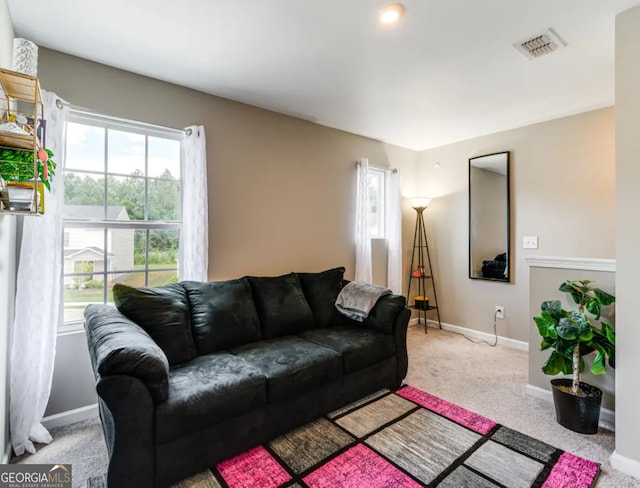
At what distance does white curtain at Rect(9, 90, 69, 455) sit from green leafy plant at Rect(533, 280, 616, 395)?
335 cm

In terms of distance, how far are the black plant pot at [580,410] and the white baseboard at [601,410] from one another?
16cm

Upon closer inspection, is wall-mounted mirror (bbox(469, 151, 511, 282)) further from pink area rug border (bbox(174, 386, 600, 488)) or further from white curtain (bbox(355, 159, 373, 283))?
pink area rug border (bbox(174, 386, 600, 488))

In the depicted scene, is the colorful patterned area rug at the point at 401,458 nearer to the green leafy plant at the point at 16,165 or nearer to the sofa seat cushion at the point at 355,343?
the sofa seat cushion at the point at 355,343

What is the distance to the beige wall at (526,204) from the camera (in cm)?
328

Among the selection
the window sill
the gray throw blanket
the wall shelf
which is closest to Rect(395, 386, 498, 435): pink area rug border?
the gray throw blanket

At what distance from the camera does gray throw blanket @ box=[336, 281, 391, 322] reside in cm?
291

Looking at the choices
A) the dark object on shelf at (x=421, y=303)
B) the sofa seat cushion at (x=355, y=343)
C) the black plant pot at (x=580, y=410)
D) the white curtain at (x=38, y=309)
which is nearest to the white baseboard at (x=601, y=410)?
the black plant pot at (x=580, y=410)

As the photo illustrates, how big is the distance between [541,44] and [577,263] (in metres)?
1.55

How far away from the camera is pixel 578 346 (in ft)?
7.16

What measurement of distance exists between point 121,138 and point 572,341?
361 cm

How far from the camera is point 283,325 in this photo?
2779 mm

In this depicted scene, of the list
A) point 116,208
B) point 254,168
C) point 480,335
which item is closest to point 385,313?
point 254,168

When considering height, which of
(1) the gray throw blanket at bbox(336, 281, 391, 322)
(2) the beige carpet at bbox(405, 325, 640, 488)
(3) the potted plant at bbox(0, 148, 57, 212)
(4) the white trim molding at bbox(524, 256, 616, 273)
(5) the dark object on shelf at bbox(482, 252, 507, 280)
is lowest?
(2) the beige carpet at bbox(405, 325, 640, 488)

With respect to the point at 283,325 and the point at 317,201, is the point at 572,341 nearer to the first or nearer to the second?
the point at 283,325
